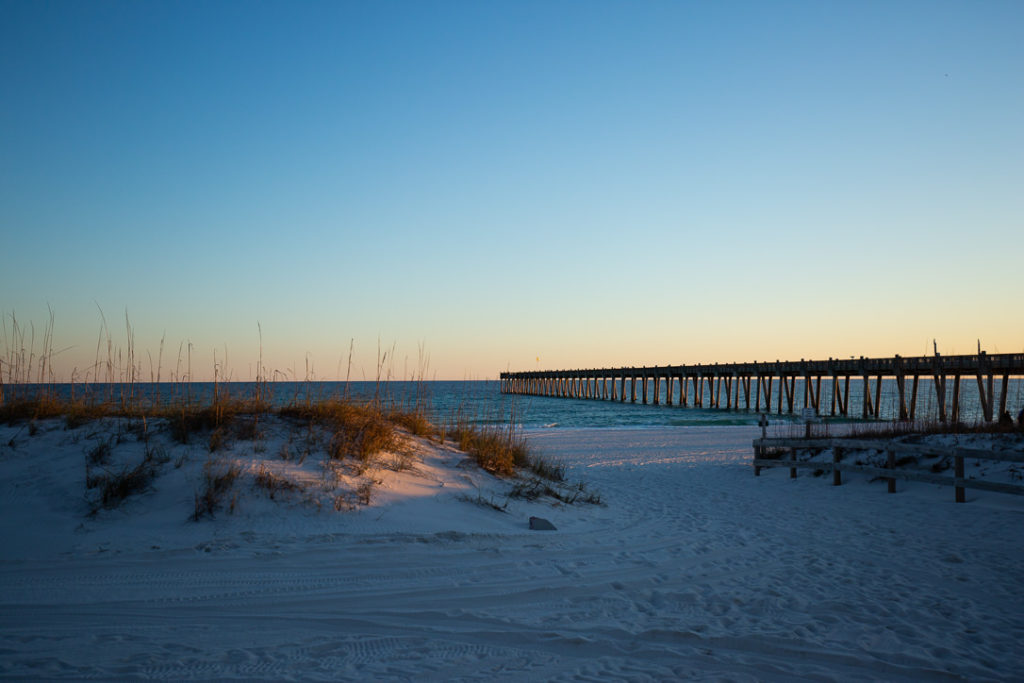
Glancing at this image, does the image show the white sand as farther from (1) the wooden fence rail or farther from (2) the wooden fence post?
(2) the wooden fence post

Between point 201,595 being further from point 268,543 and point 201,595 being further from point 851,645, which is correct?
point 851,645

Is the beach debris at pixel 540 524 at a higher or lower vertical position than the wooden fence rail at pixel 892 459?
lower

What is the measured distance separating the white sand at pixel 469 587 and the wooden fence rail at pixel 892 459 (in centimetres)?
37

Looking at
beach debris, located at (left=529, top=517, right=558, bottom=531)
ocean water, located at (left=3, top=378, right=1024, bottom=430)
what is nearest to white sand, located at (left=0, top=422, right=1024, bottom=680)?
beach debris, located at (left=529, top=517, right=558, bottom=531)

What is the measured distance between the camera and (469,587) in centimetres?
509

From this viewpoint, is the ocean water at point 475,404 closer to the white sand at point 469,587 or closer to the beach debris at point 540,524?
the white sand at point 469,587

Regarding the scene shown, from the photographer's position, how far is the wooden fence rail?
804cm

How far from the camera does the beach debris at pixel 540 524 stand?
22.7 ft

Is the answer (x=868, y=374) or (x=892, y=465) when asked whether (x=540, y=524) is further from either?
(x=868, y=374)

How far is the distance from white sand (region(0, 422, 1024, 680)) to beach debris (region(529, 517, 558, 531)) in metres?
0.13

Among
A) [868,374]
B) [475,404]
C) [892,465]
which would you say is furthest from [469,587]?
[475,404]

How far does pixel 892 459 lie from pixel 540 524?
652 centimetres

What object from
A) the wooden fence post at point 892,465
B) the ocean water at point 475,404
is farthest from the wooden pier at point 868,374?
the wooden fence post at point 892,465

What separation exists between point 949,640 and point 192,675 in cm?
498
